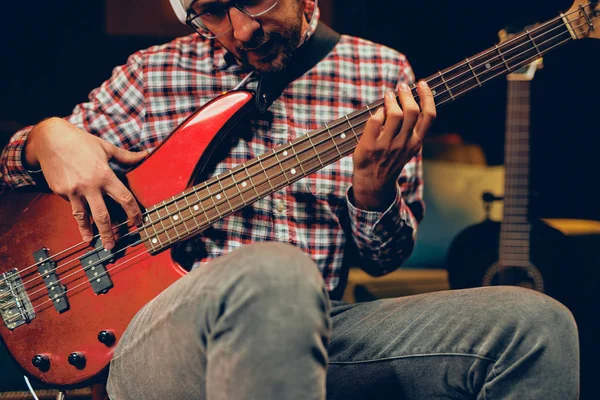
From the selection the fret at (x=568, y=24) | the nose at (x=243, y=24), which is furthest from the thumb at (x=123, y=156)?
the fret at (x=568, y=24)

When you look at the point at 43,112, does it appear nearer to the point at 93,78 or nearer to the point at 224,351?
the point at 93,78

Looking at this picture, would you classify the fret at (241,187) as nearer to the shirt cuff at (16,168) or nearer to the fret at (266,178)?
the fret at (266,178)

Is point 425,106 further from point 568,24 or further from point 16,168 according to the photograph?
point 16,168

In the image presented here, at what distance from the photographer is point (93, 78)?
1.91m

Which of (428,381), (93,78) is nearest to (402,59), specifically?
(428,381)

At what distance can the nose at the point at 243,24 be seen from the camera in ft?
3.44

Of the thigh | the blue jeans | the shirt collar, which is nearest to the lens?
the blue jeans

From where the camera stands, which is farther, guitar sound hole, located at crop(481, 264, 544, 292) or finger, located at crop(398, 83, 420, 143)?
guitar sound hole, located at crop(481, 264, 544, 292)

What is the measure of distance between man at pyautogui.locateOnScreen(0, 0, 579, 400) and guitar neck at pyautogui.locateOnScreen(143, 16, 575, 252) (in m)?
0.05

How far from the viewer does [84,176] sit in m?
0.99

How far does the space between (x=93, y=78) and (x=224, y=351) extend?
1.62 m

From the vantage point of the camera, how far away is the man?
0.59 metres

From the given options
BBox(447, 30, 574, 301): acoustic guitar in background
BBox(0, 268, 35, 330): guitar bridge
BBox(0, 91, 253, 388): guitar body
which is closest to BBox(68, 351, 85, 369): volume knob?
BBox(0, 91, 253, 388): guitar body

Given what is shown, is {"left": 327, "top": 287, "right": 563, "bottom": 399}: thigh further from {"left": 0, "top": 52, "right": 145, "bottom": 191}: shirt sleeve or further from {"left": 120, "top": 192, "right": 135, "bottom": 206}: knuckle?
{"left": 0, "top": 52, "right": 145, "bottom": 191}: shirt sleeve
